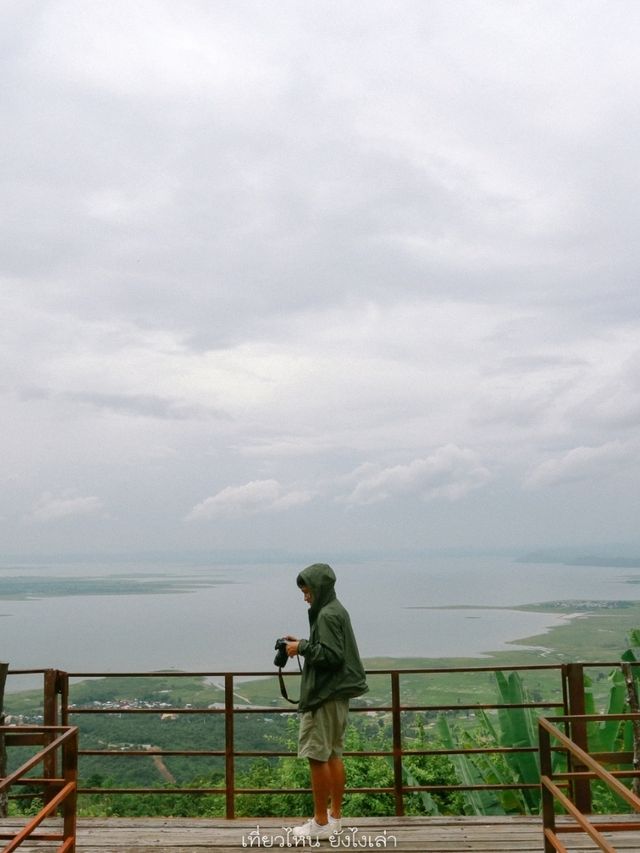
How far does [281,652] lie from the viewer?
5.22 meters

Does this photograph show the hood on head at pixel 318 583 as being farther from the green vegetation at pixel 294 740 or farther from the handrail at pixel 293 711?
the green vegetation at pixel 294 740

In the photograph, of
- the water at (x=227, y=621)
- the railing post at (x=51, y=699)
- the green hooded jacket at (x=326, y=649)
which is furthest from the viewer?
the water at (x=227, y=621)

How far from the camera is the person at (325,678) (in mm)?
5039

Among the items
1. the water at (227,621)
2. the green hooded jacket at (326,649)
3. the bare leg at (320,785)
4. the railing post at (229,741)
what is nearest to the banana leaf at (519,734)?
the railing post at (229,741)

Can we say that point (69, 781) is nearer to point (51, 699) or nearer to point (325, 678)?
point (325, 678)

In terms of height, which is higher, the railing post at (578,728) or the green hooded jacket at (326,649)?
the green hooded jacket at (326,649)

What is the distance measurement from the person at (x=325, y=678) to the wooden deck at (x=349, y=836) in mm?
481

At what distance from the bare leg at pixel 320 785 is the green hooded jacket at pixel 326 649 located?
37cm

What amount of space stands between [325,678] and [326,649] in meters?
0.23

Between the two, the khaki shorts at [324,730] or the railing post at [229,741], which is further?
the railing post at [229,741]

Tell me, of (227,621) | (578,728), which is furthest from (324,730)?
(227,621)

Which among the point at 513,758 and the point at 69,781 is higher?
the point at 69,781

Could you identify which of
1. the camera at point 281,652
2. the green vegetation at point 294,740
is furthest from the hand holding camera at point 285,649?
the green vegetation at point 294,740

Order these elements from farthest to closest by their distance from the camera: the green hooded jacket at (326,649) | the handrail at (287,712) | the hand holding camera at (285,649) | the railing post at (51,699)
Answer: the railing post at (51,699) < the handrail at (287,712) < the hand holding camera at (285,649) < the green hooded jacket at (326,649)
